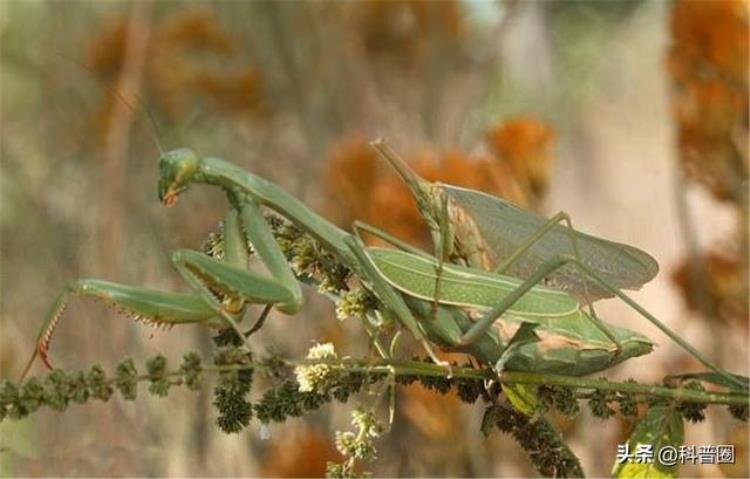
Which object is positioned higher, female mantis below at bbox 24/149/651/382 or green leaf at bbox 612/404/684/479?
female mantis below at bbox 24/149/651/382

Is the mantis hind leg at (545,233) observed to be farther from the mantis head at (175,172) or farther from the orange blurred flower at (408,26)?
Answer: the orange blurred flower at (408,26)

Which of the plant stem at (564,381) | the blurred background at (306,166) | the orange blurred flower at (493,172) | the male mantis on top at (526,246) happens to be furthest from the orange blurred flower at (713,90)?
the plant stem at (564,381)

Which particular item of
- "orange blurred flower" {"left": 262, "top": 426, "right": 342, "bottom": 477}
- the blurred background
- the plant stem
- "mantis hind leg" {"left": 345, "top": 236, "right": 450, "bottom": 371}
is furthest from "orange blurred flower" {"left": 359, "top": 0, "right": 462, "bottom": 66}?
the plant stem

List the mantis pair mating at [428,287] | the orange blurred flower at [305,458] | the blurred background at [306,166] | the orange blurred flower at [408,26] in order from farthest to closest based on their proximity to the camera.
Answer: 1. the orange blurred flower at [408,26]
2. the blurred background at [306,166]
3. the orange blurred flower at [305,458]
4. the mantis pair mating at [428,287]

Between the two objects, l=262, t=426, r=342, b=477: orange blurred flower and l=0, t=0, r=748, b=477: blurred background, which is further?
l=0, t=0, r=748, b=477: blurred background

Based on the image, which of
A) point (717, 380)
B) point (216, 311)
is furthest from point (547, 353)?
point (216, 311)

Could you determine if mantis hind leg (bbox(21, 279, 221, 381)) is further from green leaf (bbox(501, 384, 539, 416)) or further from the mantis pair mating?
green leaf (bbox(501, 384, 539, 416))
